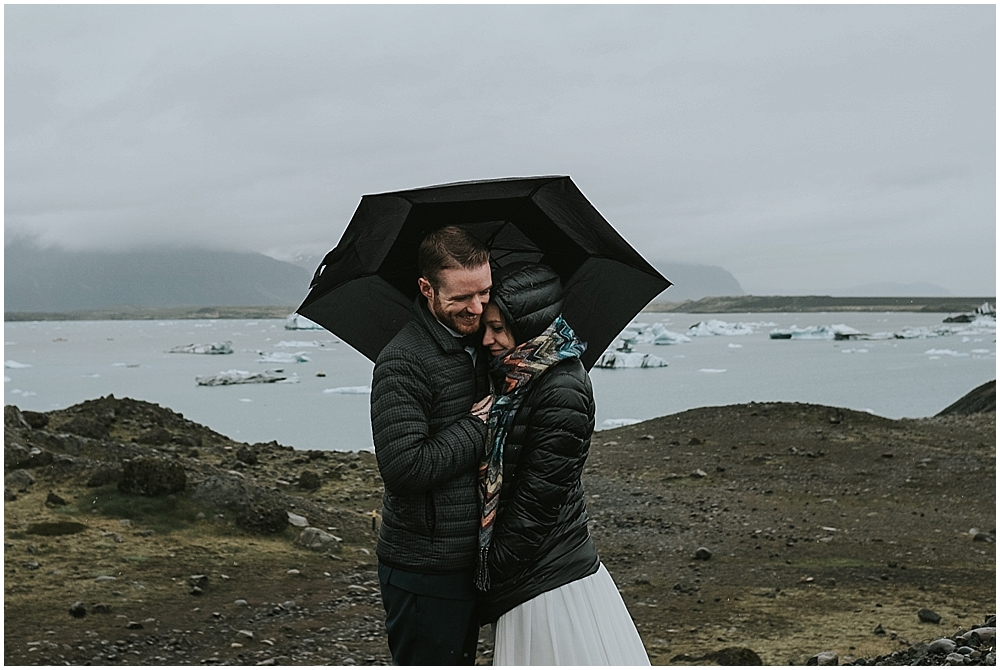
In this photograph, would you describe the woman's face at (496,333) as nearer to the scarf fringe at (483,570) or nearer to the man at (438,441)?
the man at (438,441)

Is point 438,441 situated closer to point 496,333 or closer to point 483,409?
point 483,409

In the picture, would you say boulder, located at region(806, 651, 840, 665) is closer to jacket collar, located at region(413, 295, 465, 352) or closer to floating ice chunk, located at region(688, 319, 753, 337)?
jacket collar, located at region(413, 295, 465, 352)

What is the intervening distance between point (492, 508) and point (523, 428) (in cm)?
24

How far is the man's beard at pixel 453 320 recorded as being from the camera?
2.44 metres

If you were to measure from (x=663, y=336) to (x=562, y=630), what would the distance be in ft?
89.1

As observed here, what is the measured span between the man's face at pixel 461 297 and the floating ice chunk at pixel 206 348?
1029 inches

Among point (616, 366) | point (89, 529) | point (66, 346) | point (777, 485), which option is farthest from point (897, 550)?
point (66, 346)

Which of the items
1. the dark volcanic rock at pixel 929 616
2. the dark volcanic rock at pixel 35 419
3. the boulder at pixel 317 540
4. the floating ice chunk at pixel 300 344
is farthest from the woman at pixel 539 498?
the floating ice chunk at pixel 300 344

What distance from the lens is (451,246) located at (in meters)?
2.46

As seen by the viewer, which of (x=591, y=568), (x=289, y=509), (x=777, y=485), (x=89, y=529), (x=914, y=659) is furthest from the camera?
(x=777, y=485)

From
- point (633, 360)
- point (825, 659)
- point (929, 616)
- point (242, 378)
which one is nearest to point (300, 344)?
point (242, 378)

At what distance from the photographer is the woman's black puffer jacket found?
2.30 m

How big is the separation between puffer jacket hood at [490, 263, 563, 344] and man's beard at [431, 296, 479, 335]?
10 cm

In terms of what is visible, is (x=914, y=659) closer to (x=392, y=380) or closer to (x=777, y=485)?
(x=392, y=380)
